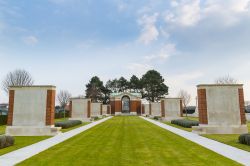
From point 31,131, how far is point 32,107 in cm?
190

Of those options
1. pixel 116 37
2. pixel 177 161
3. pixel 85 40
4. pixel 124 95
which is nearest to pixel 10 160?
pixel 177 161

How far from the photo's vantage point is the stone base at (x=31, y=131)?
1727 cm

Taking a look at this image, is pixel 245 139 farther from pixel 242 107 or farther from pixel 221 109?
pixel 242 107

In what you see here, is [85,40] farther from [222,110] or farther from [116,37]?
[222,110]

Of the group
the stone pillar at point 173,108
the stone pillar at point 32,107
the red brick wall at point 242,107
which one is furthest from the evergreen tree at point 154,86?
the stone pillar at point 32,107

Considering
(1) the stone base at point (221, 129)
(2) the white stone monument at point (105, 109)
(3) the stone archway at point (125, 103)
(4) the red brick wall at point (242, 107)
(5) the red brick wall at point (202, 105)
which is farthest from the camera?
(3) the stone archway at point (125, 103)

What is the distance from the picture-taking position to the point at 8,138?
11.9 m

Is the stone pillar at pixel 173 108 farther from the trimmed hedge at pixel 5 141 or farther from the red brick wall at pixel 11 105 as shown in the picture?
the trimmed hedge at pixel 5 141

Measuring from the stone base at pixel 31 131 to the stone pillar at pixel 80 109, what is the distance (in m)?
18.3

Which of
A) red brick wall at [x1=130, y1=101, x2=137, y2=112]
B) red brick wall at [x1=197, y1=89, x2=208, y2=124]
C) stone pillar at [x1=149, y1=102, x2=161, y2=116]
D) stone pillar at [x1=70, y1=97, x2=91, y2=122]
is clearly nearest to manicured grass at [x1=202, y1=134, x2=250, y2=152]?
red brick wall at [x1=197, y1=89, x2=208, y2=124]

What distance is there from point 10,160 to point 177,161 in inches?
255

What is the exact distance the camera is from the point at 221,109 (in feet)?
59.6

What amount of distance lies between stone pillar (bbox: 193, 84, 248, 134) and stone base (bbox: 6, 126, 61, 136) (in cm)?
1172

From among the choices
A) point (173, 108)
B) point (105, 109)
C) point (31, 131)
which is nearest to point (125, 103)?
point (105, 109)
